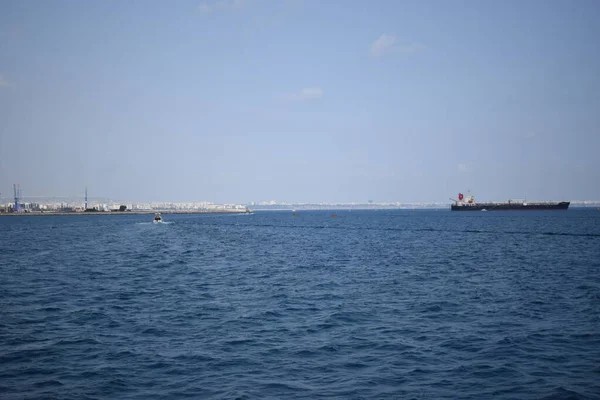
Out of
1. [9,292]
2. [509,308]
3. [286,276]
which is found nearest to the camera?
[509,308]

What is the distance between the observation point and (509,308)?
2555cm

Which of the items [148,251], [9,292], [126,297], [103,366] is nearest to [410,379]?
[103,366]

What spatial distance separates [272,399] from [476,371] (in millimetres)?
7222

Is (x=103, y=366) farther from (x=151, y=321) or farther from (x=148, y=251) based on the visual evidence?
(x=148, y=251)

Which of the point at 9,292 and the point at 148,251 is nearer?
the point at 9,292

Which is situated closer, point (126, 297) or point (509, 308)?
point (509, 308)

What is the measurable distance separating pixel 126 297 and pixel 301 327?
1302 cm

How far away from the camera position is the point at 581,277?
36.4 metres

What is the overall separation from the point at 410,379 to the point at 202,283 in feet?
73.0

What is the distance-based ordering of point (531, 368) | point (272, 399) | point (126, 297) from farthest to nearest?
point (126, 297)
point (531, 368)
point (272, 399)

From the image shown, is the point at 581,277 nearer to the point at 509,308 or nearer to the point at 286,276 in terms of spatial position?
the point at 509,308

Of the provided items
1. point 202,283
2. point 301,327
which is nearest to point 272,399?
point 301,327

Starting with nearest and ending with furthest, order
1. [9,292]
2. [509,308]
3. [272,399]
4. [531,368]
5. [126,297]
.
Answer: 1. [272,399]
2. [531,368]
3. [509,308]
4. [126,297]
5. [9,292]

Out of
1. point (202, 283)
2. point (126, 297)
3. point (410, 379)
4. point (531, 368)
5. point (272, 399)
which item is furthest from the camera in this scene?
point (202, 283)
